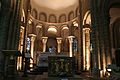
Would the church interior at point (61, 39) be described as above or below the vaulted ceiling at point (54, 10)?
below

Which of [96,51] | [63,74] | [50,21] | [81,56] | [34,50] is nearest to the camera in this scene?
[63,74]

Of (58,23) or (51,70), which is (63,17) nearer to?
(58,23)

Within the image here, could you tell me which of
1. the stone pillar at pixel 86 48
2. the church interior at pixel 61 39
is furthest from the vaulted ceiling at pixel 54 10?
the stone pillar at pixel 86 48

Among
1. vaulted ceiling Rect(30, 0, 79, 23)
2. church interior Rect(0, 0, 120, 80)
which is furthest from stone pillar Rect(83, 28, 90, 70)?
vaulted ceiling Rect(30, 0, 79, 23)

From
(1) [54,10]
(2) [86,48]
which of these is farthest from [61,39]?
(2) [86,48]

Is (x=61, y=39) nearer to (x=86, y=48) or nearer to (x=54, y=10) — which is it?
(x=54, y=10)

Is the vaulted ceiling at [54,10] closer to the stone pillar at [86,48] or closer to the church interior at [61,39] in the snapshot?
the church interior at [61,39]

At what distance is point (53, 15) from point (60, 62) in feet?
61.4

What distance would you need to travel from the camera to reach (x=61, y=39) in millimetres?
27875

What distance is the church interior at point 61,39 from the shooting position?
11758mm

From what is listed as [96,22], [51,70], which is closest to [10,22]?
[51,70]

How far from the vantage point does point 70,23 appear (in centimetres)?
2762

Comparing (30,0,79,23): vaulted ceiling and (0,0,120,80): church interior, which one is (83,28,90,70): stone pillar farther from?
(30,0,79,23): vaulted ceiling

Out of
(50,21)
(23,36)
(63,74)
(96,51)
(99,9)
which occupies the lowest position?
(63,74)
